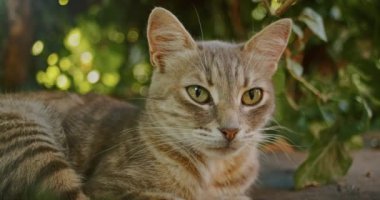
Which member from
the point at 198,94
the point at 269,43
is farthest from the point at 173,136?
the point at 269,43

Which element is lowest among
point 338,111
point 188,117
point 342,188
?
point 342,188

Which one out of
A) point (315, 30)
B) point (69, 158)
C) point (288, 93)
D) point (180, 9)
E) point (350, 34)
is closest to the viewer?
point (69, 158)

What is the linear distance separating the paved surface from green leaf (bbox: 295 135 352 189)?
39 mm

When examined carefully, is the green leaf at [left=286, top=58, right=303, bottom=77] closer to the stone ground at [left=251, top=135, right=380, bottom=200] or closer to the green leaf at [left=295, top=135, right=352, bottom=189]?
the green leaf at [left=295, top=135, right=352, bottom=189]

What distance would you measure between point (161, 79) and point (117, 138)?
12.2 inches

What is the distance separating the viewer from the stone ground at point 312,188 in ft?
9.41

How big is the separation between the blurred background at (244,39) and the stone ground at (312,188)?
0.07 metres

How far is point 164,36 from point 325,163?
0.95 m

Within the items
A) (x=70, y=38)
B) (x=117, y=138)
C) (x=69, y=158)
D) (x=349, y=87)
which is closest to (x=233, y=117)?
(x=117, y=138)

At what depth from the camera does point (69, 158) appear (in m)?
2.84

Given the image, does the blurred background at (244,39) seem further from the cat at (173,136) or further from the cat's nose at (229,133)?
the cat's nose at (229,133)

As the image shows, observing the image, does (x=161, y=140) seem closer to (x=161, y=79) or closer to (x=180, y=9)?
(x=161, y=79)

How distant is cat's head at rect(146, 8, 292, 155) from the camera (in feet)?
8.16

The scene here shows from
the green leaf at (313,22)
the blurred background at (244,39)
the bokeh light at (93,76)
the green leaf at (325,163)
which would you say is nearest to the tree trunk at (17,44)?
the blurred background at (244,39)
